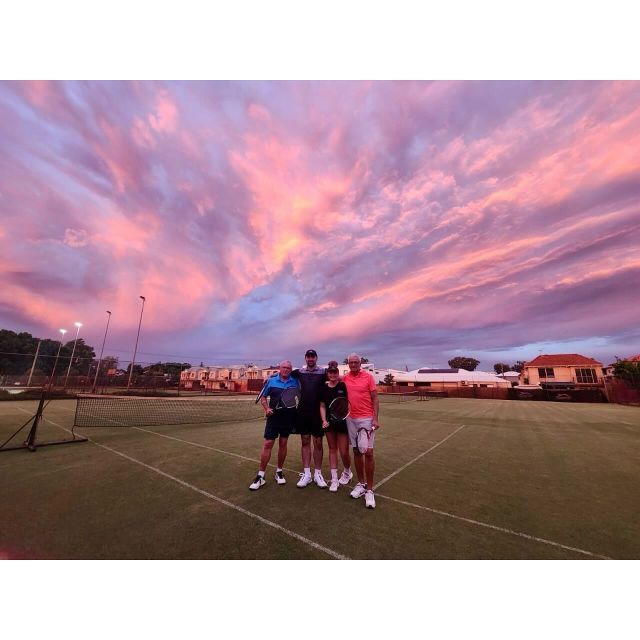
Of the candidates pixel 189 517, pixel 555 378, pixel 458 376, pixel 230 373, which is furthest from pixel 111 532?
pixel 230 373

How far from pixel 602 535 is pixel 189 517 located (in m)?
5.96

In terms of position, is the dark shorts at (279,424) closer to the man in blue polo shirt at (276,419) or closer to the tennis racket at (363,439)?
the man in blue polo shirt at (276,419)

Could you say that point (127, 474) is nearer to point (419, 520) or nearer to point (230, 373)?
point (419, 520)

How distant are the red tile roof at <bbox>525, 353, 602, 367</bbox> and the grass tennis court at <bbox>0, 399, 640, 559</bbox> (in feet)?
217

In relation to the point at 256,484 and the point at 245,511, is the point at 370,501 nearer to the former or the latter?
the point at 245,511

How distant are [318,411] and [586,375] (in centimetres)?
7530

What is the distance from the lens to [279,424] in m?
5.74

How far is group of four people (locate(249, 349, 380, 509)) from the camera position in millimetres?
5359

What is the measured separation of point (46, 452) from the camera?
26.8 ft

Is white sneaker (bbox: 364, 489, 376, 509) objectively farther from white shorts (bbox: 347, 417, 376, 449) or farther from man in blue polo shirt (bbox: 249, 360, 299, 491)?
man in blue polo shirt (bbox: 249, 360, 299, 491)

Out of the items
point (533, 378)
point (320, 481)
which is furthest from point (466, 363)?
point (320, 481)

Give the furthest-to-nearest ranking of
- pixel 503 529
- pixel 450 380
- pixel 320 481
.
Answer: pixel 450 380, pixel 320 481, pixel 503 529

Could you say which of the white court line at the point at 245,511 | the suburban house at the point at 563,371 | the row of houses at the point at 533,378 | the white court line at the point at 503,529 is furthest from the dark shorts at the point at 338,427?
the suburban house at the point at 563,371

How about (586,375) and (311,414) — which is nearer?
(311,414)
